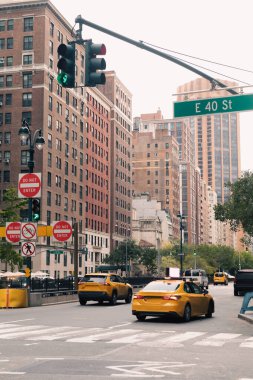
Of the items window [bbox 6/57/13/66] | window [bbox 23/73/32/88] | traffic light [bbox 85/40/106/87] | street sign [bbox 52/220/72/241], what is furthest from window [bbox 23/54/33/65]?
traffic light [bbox 85/40/106/87]

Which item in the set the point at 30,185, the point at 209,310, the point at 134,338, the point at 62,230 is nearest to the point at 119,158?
the point at 62,230

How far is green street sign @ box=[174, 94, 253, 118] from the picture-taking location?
1301 centimetres

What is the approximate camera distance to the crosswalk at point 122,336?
13406 millimetres

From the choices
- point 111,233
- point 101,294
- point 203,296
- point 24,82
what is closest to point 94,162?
point 111,233

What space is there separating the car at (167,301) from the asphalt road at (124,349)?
0.40 m

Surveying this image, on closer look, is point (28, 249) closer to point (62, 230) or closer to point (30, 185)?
point (30, 185)

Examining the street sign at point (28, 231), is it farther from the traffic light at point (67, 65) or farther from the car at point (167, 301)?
the traffic light at point (67, 65)

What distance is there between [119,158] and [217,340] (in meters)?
111

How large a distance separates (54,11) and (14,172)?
83.4ft

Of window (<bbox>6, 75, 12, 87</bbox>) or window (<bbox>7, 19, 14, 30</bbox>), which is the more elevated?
window (<bbox>7, 19, 14, 30</bbox>)

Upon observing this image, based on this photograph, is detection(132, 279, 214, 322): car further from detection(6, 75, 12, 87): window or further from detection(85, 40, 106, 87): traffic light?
detection(6, 75, 12, 87): window

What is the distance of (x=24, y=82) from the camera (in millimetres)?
87750

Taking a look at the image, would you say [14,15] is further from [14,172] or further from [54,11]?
[14,172]

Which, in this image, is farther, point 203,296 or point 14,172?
point 14,172
